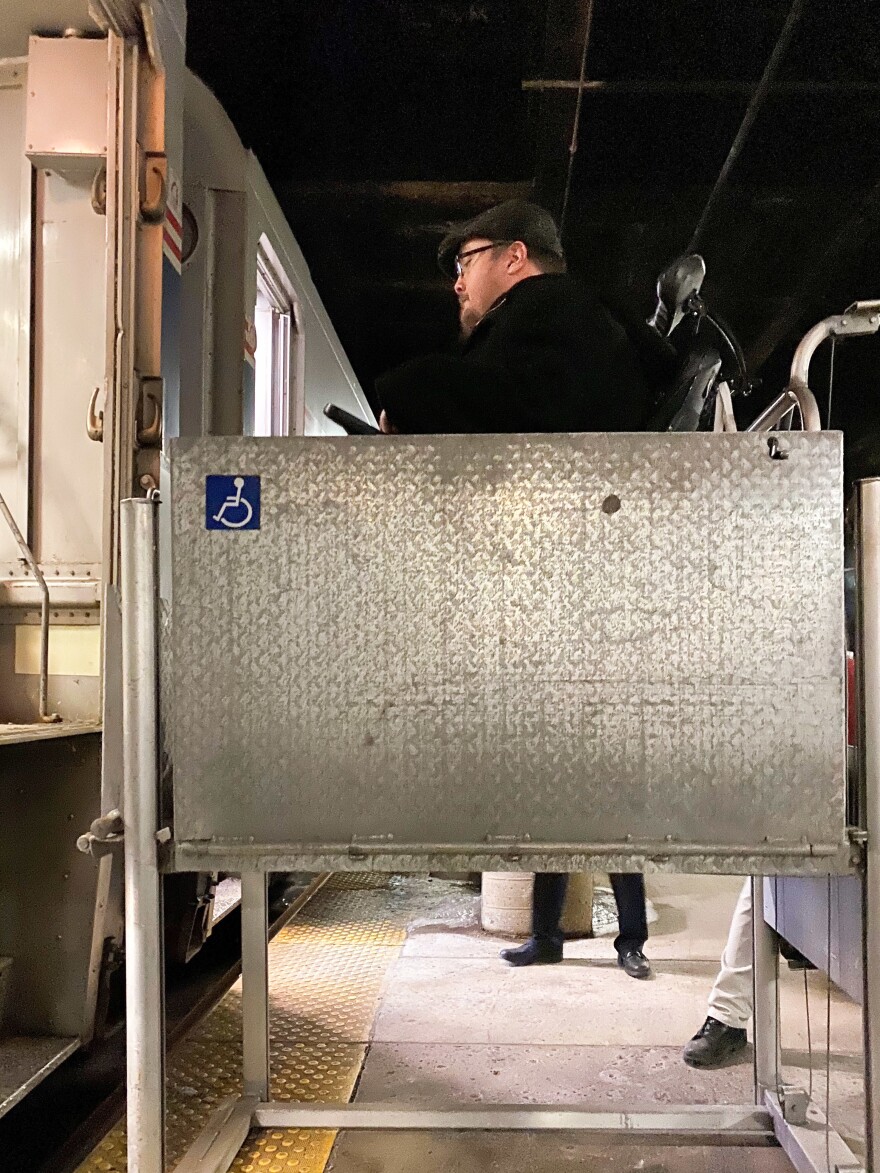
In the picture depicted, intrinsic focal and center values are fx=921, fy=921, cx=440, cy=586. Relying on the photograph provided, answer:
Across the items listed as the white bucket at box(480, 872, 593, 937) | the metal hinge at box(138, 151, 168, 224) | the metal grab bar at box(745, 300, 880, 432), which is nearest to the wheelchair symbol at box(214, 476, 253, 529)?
the metal grab bar at box(745, 300, 880, 432)

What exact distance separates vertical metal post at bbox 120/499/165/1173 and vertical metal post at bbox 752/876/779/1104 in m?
1.62

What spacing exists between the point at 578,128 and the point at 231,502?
3.78 metres

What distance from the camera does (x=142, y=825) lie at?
4.94 ft

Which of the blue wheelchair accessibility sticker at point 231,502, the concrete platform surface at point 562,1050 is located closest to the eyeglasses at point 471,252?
the blue wheelchair accessibility sticker at point 231,502

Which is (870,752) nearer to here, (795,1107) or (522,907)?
(795,1107)

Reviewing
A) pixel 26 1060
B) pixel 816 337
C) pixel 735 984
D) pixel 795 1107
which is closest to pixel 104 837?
pixel 26 1060

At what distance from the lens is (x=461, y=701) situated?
1.49m

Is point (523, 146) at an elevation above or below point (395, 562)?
above

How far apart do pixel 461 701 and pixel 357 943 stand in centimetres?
298

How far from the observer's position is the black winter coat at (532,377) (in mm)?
1827

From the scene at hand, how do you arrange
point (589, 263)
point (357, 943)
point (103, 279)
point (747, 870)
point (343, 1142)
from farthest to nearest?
point (589, 263), point (357, 943), point (103, 279), point (343, 1142), point (747, 870)

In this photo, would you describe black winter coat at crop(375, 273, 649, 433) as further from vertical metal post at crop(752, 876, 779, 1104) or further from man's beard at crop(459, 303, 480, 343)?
vertical metal post at crop(752, 876, 779, 1104)

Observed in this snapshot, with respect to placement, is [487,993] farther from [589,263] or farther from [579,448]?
[589,263]

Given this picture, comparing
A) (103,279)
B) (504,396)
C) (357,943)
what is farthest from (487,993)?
(103,279)
